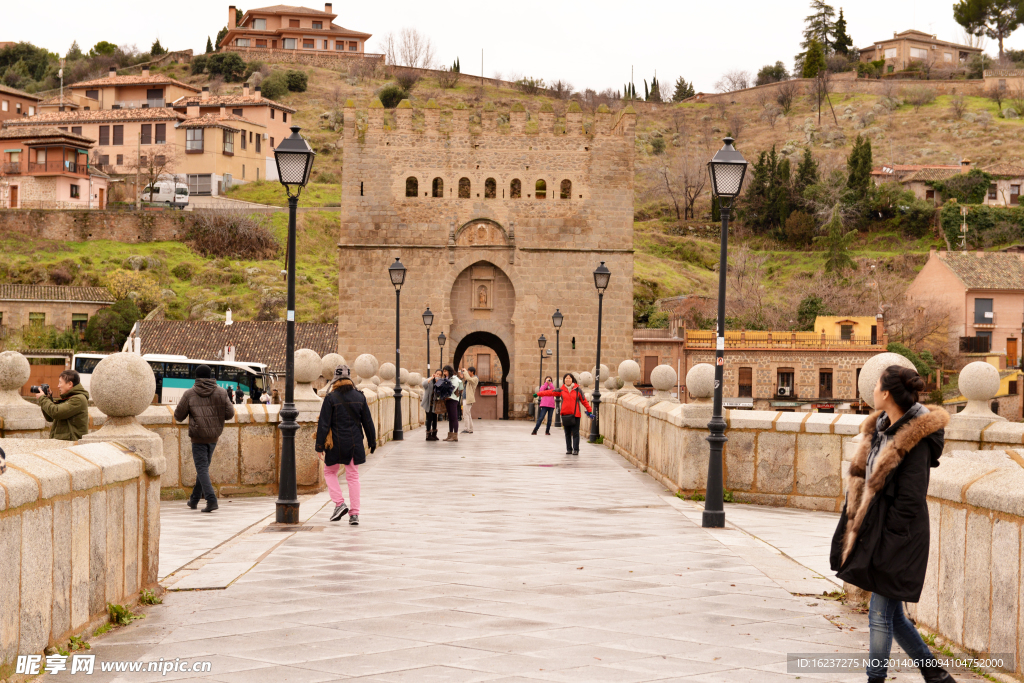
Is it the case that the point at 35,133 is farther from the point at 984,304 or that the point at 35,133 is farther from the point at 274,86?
the point at 984,304

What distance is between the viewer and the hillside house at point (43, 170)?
75.5 metres

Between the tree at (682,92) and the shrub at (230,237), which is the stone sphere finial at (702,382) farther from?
the tree at (682,92)

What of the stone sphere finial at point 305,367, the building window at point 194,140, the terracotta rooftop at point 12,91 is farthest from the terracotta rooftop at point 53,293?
the stone sphere finial at point 305,367

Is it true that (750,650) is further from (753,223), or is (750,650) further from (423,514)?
(753,223)

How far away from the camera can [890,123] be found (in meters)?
111

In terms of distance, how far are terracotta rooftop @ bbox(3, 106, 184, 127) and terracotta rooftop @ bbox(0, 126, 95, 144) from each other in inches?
175

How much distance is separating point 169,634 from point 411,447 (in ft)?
46.6

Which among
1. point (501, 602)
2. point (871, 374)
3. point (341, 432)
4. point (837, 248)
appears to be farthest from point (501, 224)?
point (837, 248)

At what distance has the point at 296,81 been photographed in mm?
111875

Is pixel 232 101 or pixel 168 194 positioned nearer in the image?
pixel 168 194

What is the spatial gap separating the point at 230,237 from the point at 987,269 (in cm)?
5103

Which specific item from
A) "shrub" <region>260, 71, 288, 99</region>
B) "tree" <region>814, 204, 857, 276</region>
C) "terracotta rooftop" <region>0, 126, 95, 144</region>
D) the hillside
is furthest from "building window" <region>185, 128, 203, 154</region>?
"tree" <region>814, 204, 857, 276</region>

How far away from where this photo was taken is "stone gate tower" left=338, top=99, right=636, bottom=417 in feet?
131

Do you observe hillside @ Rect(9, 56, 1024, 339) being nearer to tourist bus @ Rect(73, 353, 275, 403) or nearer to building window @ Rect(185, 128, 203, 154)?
building window @ Rect(185, 128, 203, 154)
